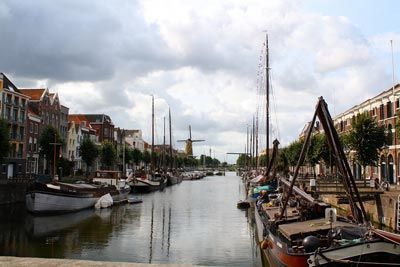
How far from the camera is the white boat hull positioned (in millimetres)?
41469

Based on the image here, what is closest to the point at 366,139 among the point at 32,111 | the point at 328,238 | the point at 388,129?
the point at 388,129

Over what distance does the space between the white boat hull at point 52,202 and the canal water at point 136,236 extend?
107 centimetres

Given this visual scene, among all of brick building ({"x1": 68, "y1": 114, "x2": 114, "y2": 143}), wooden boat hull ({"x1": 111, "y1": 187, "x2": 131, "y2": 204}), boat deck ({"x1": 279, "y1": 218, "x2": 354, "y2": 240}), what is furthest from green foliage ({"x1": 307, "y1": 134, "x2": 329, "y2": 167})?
brick building ({"x1": 68, "y1": 114, "x2": 114, "y2": 143})

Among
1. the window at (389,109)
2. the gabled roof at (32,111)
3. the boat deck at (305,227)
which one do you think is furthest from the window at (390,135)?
the gabled roof at (32,111)

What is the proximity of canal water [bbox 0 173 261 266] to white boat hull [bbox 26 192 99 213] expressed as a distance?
1.07 m

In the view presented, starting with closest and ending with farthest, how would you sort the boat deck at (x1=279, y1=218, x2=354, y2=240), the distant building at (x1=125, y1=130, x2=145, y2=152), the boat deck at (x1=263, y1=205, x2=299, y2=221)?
the boat deck at (x1=279, y1=218, x2=354, y2=240) < the boat deck at (x1=263, y1=205, x2=299, y2=221) < the distant building at (x1=125, y1=130, x2=145, y2=152)

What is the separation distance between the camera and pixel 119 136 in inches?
5384

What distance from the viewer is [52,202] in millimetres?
42594

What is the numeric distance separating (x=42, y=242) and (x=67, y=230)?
495cm

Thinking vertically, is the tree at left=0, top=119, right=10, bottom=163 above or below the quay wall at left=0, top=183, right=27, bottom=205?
above

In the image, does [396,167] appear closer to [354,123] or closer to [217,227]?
[354,123]

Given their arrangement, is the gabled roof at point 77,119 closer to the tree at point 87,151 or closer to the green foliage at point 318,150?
the tree at point 87,151

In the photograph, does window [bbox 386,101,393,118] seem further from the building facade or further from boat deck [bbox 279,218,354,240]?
boat deck [bbox 279,218,354,240]

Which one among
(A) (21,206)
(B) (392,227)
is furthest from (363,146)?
(A) (21,206)
